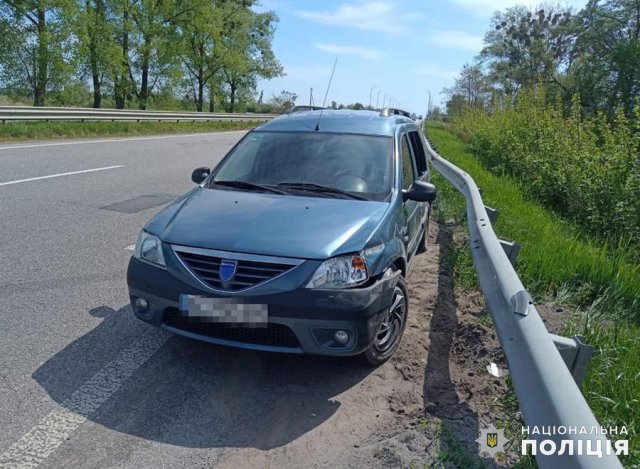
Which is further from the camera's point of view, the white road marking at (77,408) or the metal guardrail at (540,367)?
the white road marking at (77,408)

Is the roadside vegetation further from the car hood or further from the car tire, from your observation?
the car hood

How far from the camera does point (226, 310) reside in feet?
10.3

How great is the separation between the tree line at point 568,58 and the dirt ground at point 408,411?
15.0 metres

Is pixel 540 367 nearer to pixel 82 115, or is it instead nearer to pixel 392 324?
pixel 392 324

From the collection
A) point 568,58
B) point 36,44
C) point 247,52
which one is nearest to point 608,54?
point 568,58

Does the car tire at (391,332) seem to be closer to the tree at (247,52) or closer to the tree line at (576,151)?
the tree line at (576,151)

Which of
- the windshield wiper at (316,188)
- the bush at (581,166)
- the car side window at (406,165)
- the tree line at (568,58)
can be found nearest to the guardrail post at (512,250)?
the car side window at (406,165)

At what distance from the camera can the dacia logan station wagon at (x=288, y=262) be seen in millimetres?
3113

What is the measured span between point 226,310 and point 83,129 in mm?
18475

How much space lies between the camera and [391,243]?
12.2 feet

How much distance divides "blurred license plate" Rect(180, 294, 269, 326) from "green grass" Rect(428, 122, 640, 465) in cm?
201

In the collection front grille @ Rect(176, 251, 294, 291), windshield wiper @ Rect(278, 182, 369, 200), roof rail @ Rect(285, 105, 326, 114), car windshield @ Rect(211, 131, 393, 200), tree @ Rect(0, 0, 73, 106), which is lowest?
front grille @ Rect(176, 251, 294, 291)

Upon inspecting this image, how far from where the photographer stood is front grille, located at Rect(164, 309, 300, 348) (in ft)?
10.5

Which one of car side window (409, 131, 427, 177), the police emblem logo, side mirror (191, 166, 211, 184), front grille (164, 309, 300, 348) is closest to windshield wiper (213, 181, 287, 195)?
side mirror (191, 166, 211, 184)
